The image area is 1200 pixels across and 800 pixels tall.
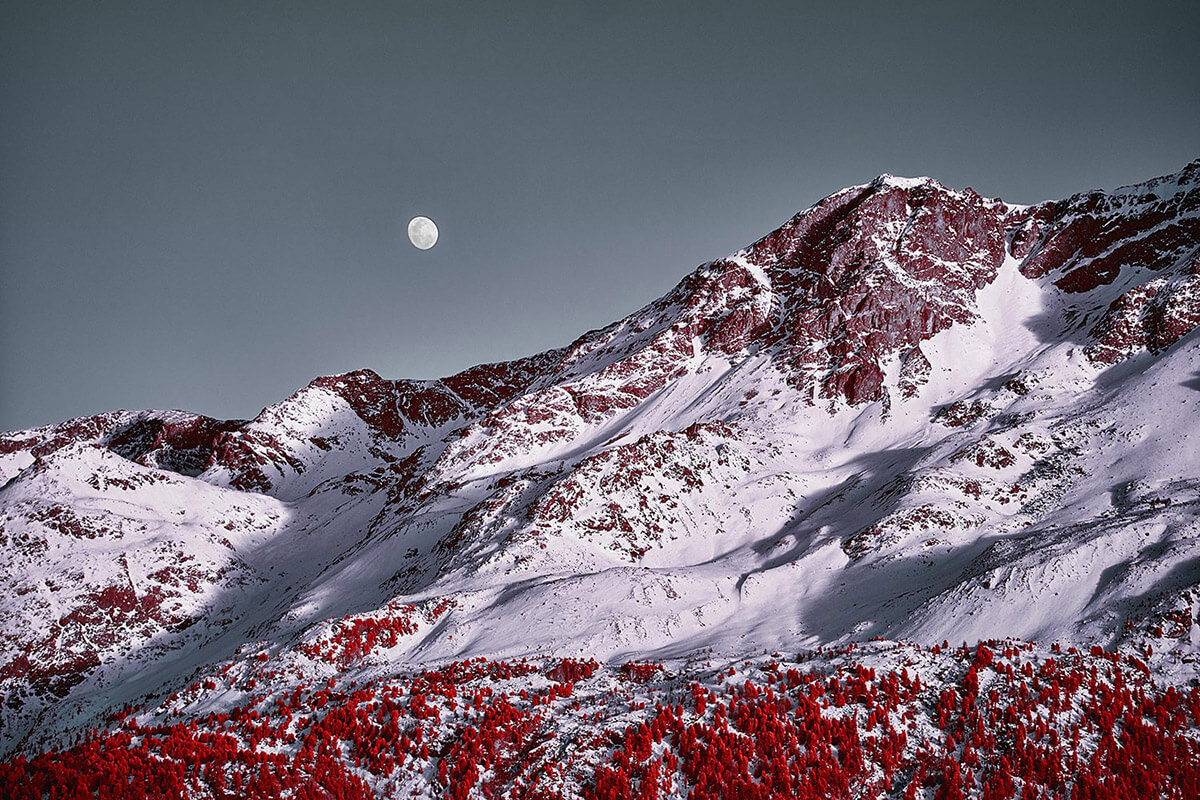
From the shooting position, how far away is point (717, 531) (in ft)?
196

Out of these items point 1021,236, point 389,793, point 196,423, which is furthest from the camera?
point 196,423

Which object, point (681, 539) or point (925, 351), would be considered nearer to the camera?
point (681, 539)

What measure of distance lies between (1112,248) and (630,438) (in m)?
87.3

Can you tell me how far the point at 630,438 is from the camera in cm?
9106

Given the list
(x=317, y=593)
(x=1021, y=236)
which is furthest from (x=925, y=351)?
(x=317, y=593)

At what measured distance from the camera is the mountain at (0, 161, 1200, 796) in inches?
680

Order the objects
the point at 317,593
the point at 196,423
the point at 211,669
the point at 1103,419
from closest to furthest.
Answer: the point at 211,669 < the point at 1103,419 < the point at 317,593 < the point at 196,423

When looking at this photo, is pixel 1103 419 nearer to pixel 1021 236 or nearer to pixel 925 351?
pixel 925 351

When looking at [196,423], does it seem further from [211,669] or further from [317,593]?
[211,669]

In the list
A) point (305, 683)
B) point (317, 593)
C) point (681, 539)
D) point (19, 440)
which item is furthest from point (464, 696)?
point (19, 440)

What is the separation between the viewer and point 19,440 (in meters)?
163

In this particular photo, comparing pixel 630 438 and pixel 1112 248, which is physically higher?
pixel 630 438

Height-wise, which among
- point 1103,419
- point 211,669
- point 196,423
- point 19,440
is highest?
point 19,440

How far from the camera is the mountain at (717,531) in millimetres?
17266
